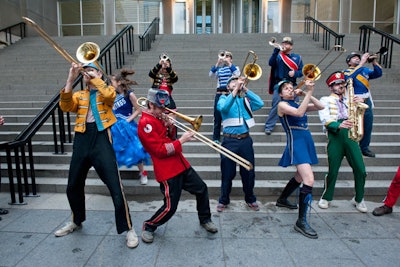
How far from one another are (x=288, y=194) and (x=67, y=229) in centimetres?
303

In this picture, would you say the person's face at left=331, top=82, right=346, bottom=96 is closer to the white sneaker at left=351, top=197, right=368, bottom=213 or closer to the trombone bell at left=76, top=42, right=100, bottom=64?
the white sneaker at left=351, top=197, right=368, bottom=213

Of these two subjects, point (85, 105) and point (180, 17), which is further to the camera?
point (180, 17)

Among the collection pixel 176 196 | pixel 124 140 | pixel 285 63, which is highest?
pixel 285 63

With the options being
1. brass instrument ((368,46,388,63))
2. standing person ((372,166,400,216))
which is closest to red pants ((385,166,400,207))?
standing person ((372,166,400,216))

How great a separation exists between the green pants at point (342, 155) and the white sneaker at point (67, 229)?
3.51 meters

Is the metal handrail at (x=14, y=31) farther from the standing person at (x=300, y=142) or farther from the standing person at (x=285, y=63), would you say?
the standing person at (x=300, y=142)

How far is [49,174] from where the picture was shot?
561cm

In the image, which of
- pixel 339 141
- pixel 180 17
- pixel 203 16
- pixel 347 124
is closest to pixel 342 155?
pixel 339 141

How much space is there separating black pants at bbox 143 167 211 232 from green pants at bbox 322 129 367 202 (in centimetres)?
194

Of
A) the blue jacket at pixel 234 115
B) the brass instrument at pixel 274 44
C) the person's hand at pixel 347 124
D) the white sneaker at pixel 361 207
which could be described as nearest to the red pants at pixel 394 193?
the white sneaker at pixel 361 207

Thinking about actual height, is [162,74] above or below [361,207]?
above

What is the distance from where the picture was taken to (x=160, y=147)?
3393 mm

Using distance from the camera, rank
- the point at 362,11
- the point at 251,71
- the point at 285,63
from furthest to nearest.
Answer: the point at 362,11, the point at 285,63, the point at 251,71

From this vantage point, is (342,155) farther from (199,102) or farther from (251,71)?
(199,102)
